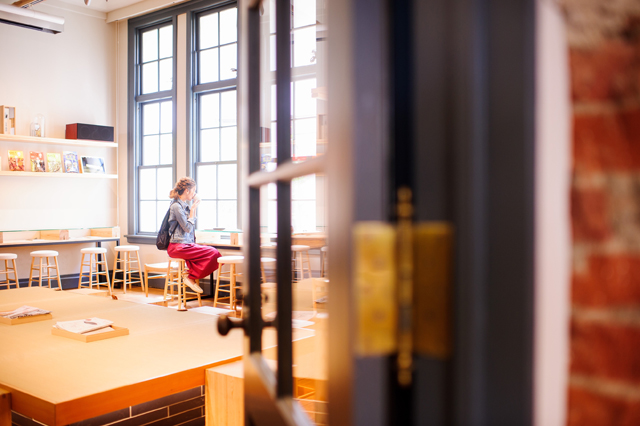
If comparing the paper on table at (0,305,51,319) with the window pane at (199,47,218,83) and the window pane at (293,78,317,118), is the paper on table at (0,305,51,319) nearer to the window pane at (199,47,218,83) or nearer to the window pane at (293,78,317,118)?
the window pane at (293,78,317,118)

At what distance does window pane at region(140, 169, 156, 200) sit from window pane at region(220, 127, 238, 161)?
1441 millimetres

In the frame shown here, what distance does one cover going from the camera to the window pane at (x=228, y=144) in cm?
678

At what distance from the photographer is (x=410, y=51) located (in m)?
0.49

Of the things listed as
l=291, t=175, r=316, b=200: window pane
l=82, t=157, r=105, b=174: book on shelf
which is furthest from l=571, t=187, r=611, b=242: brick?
l=82, t=157, r=105, b=174: book on shelf

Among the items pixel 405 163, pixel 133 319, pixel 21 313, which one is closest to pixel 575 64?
pixel 405 163

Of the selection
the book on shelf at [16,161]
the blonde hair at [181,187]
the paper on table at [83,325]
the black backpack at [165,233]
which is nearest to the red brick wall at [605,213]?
the paper on table at [83,325]

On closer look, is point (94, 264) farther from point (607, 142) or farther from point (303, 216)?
point (607, 142)

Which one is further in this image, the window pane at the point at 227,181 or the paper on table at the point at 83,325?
the window pane at the point at 227,181

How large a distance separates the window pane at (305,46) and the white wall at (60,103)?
6943 millimetres

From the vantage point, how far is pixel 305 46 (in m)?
1.16

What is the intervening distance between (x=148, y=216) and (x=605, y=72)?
7.85 metres

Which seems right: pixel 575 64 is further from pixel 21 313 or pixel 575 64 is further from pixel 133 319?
pixel 21 313

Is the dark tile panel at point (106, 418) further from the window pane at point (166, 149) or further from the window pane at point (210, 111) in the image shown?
the window pane at point (166, 149)

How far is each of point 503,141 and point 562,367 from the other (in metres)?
0.24
